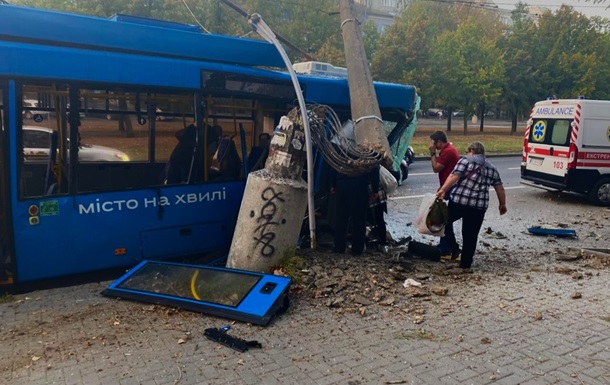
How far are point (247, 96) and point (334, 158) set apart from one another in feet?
4.50

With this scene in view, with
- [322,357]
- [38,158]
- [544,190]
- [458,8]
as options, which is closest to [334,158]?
[322,357]

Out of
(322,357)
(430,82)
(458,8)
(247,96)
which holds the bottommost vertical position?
(322,357)

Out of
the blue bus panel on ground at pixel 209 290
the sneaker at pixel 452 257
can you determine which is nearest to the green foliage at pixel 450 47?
the blue bus panel on ground at pixel 209 290

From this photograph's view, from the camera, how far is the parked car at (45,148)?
209 inches

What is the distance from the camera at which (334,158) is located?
6.56 meters

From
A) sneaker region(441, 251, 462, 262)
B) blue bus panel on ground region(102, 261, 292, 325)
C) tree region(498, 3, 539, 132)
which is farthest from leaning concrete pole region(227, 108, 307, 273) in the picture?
tree region(498, 3, 539, 132)

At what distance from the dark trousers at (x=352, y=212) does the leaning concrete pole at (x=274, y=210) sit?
824 millimetres

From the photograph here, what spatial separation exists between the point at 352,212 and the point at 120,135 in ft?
9.92

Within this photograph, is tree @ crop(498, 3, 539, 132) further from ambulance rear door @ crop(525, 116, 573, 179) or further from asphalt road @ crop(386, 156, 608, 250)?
ambulance rear door @ crop(525, 116, 573, 179)

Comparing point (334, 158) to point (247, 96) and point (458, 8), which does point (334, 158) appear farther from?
point (458, 8)

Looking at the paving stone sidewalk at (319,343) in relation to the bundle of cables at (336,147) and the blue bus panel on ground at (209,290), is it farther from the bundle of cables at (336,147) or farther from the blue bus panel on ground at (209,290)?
the bundle of cables at (336,147)

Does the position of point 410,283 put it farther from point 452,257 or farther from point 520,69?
point 520,69

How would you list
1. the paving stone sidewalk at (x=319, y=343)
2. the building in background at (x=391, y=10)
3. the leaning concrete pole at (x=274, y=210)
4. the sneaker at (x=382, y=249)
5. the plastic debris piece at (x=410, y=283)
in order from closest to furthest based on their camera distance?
the paving stone sidewalk at (x=319, y=343) → the plastic debris piece at (x=410, y=283) → the leaning concrete pole at (x=274, y=210) → the sneaker at (x=382, y=249) → the building in background at (x=391, y=10)

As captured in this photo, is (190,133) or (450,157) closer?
(190,133)
